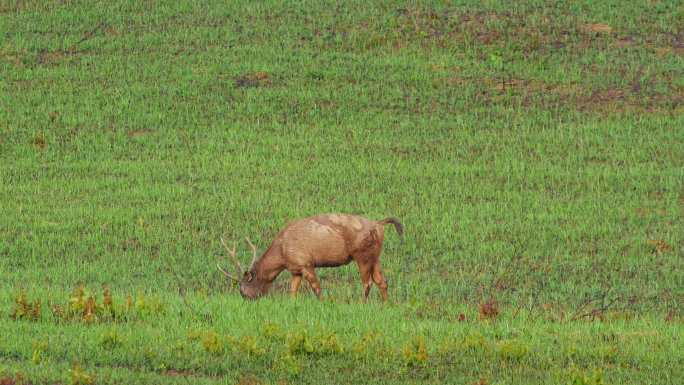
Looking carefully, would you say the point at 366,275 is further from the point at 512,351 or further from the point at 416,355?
the point at 416,355

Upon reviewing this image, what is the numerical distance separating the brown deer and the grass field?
408 millimetres

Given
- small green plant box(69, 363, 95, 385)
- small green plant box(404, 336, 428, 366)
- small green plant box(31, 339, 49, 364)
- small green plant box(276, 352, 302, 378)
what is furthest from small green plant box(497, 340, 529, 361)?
small green plant box(31, 339, 49, 364)

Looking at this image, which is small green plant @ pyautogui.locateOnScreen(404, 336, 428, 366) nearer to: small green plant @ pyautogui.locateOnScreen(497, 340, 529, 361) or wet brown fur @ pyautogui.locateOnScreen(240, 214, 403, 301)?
small green plant @ pyautogui.locateOnScreen(497, 340, 529, 361)

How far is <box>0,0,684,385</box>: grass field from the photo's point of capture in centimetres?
1116

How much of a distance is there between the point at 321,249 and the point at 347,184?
841 cm

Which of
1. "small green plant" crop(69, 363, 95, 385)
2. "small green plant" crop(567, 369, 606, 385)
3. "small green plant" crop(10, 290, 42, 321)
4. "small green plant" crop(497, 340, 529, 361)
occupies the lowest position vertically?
"small green plant" crop(497, 340, 529, 361)

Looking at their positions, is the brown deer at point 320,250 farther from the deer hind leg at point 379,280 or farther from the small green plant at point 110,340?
the small green plant at point 110,340

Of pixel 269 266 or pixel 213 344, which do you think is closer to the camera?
pixel 213 344

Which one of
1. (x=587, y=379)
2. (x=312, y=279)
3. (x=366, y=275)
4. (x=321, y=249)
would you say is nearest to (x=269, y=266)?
(x=312, y=279)

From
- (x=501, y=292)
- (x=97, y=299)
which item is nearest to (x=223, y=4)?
(x=501, y=292)

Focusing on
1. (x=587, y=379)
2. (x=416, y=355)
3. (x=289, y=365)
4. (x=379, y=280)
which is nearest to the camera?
(x=587, y=379)

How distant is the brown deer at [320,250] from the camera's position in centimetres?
1474

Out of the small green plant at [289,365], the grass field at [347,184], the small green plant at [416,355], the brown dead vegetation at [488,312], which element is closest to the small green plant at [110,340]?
the grass field at [347,184]

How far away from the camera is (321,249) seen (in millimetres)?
14766
